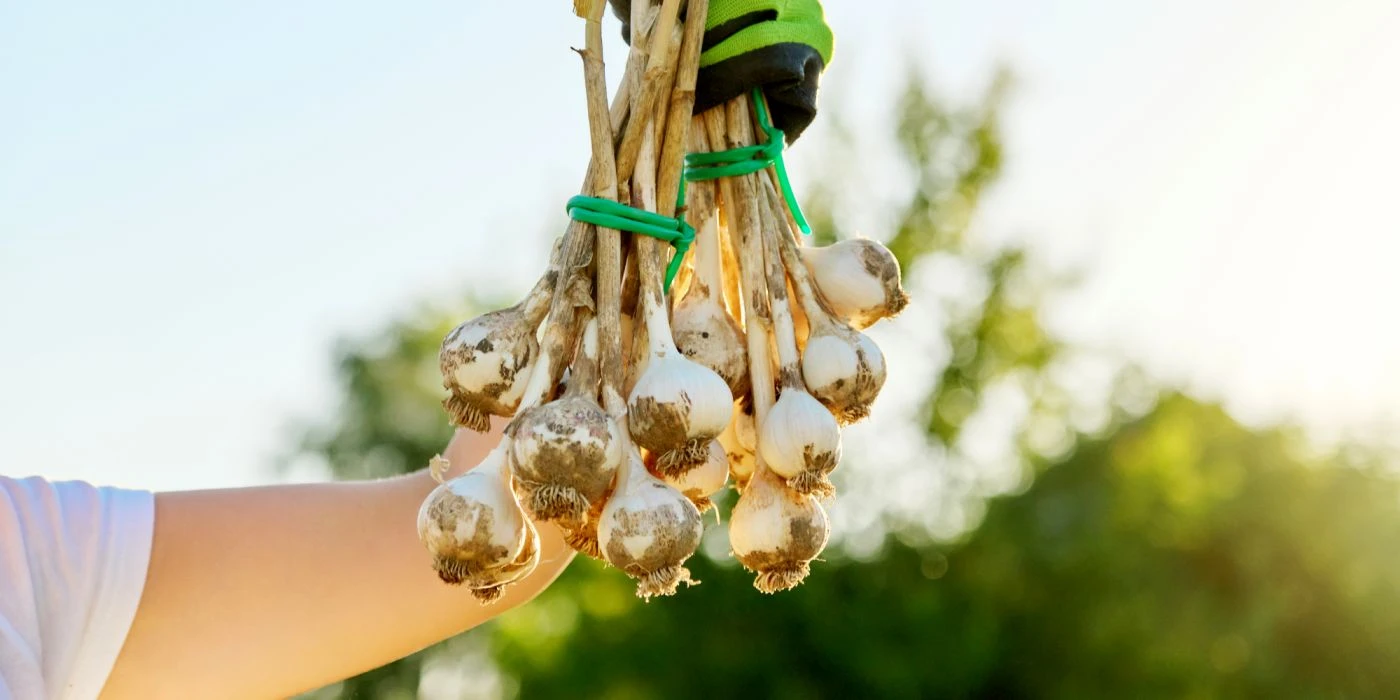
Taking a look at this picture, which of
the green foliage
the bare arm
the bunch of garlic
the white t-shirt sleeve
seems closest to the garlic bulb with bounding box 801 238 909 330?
the bunch of garlic

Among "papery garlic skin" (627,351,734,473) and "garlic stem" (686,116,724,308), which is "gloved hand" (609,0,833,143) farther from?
"papery garlic skin" (627,351,734,473)

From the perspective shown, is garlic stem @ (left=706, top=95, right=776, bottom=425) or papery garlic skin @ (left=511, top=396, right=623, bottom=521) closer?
papery garlic skin @ (left=511, top=396, right=623, bottom=521)

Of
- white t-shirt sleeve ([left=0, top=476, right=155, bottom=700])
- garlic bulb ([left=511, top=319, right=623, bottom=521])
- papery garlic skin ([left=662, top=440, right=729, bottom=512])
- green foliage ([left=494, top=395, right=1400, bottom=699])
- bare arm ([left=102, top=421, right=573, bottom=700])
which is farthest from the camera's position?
green foliage ([left=494, top=395, right=1400, bottom=699])

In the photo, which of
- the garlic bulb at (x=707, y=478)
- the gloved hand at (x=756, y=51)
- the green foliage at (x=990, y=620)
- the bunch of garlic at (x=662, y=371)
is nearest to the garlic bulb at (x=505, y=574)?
the bunch of garlic at (x=662, y=371)

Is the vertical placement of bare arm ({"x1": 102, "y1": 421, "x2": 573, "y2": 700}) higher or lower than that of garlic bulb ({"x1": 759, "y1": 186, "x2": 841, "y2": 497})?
lower

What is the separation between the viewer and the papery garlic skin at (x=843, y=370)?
99 cm

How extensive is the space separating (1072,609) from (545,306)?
37.6 ft

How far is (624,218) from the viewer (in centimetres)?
99

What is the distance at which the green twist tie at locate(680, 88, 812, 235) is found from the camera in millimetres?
1061

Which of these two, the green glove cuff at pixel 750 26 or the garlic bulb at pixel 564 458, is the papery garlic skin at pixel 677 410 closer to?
the garlic bulb at pixel 564 458

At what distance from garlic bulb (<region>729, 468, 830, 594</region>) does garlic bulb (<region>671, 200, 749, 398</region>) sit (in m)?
0.08

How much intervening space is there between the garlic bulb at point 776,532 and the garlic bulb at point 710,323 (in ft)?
0.27

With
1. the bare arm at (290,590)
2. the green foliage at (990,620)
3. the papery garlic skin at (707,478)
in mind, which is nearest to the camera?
the papery garlic skin at (707,478)

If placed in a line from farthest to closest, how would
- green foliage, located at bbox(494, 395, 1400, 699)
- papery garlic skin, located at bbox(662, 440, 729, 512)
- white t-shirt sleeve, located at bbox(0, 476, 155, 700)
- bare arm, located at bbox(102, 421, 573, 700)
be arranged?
green foliage, located at bbox(494, 395, 1400, 699) < bare arm, located at bbox(102, 421, 573, 700) < white t-shirt sleeve, located at bbox(0, 476, 155, 700) < papery garlic skin, located at bbox(662, 440, 729, 512)
